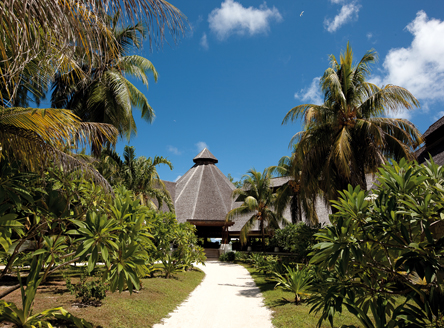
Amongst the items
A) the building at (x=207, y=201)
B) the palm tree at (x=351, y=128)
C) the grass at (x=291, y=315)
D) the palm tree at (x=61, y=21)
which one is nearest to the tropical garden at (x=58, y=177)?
the palm tree at (x=61, y=21)

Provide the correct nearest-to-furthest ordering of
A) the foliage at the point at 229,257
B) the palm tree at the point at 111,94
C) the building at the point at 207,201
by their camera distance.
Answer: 1. the palm tree at the point at 111,94
2. the foliage at the point at 229,257
3. the building at the point at 207,201

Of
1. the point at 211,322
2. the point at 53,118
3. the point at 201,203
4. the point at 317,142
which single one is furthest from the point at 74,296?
the point at 201,203

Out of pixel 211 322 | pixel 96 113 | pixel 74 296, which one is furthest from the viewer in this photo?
pixel 96 113

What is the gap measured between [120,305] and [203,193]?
22071mm

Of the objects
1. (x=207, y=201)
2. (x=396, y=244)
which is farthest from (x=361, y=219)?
(x=207, y=201)

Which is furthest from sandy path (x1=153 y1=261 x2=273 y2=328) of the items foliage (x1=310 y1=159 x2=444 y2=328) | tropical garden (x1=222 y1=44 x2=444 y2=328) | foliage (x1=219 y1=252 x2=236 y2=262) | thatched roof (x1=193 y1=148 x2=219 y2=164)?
thatched roof (x1=193 y1=148 x2=219 y2=164)

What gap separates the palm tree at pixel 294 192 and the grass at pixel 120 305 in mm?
6554

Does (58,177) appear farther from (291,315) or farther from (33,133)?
(291,315)

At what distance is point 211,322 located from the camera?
20.2ft

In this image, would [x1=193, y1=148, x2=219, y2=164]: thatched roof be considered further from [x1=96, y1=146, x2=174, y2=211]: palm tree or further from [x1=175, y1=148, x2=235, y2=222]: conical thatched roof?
[x1=96, y1=146, x2=174, y2=211]: palm tree

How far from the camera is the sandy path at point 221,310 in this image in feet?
19.7

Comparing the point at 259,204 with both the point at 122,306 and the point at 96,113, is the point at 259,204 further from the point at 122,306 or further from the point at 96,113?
the point at 122,306

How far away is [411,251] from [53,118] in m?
4.30

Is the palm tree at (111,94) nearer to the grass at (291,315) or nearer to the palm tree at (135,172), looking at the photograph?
the palm tree at (135,172)
